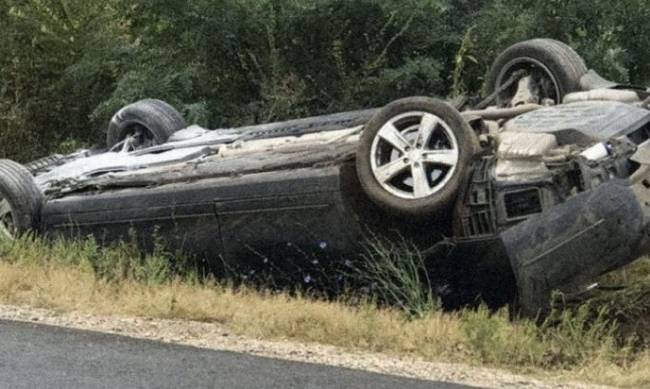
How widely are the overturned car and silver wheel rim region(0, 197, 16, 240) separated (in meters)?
0.62

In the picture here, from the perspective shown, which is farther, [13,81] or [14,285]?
[13,81]

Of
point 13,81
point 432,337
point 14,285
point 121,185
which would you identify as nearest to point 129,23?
point 13,81

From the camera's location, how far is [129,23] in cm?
1488

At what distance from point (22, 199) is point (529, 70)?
4538mm

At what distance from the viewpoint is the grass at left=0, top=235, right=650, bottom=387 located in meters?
5.53

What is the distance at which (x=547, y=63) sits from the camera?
790 cm

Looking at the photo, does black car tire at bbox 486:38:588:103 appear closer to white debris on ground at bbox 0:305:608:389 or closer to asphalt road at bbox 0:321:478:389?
white debris on ground at bbox 0:305:608:389

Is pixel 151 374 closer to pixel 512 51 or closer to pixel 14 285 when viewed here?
pixel 14 285

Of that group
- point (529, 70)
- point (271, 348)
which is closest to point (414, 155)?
point (271, 348)

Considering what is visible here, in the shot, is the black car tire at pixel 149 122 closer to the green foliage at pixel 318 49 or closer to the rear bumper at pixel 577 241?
the green foliage at pixel 318 49

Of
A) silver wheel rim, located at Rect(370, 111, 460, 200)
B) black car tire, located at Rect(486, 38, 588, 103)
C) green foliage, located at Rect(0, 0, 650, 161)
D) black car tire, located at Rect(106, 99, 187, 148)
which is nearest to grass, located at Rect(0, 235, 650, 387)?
silver wheel rim, located at Rect(370, 111, 460, 200)

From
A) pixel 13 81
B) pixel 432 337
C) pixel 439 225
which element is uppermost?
pixel 13 81

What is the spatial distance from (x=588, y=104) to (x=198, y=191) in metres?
2.97

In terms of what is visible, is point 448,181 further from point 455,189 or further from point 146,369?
point 146,369
